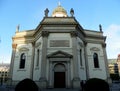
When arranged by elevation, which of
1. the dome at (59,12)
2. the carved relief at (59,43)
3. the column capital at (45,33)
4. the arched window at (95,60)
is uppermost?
the dome at (59,12)

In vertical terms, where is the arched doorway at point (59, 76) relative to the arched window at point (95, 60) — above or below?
below

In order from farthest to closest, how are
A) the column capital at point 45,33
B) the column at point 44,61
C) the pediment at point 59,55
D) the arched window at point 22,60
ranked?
the arched window at point 22,60 → the column capital at point 45,33 → the pediment at point 59,55 → the column at point 44,61

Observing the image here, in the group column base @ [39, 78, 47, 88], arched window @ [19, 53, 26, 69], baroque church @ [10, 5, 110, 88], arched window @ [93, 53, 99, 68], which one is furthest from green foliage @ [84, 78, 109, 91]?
Answer: arched window @ [19, 53, 26, 69]

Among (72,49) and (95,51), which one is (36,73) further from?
(95,51)

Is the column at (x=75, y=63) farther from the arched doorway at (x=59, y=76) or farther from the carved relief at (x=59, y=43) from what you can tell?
the arched doorway at (x=59, y=76)

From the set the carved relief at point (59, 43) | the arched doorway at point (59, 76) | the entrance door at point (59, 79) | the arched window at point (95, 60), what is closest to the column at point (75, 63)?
the carved relief at point (59, 43)

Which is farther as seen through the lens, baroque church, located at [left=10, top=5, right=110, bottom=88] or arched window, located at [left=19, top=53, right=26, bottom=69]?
arched window, located at [left=19, top=53, right=26, bottom=69]

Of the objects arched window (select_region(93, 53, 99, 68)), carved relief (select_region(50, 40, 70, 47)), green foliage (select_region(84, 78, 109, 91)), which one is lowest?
green foliage (select_region(84, 78, 109, 91))

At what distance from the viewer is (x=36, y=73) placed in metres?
23.6

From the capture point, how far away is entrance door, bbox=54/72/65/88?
2152cm

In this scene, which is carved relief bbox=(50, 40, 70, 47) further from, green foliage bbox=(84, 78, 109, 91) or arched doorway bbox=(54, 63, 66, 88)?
green foliage bbox=(84, 78, 109, 91)

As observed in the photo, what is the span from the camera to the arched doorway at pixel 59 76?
848 inches

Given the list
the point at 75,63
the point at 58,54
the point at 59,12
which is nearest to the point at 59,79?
the point at 75,63

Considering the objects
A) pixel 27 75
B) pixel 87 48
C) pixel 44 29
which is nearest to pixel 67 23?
pixel 44 29
